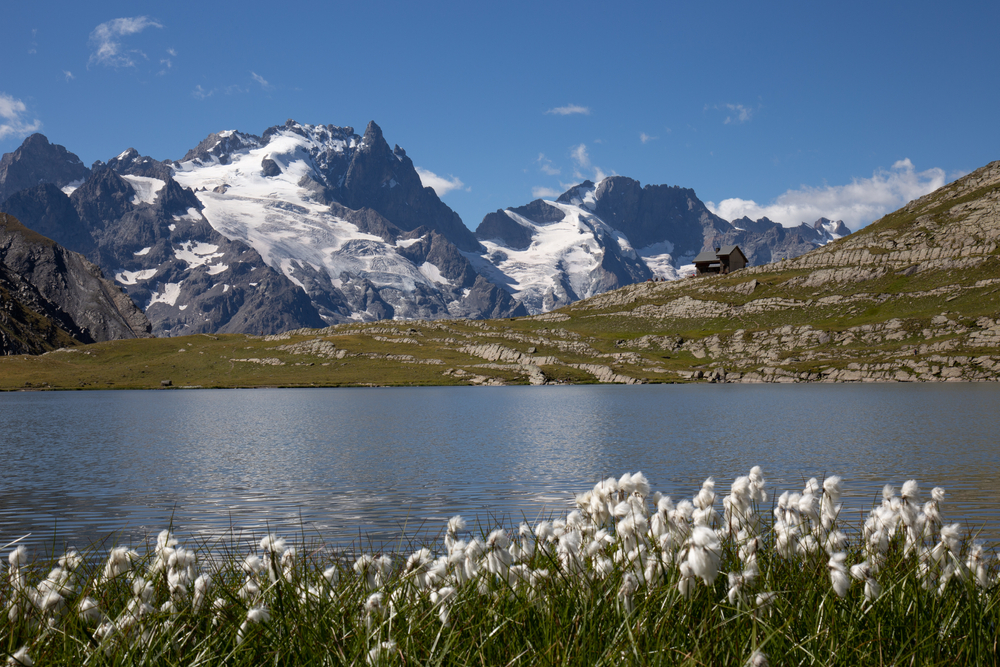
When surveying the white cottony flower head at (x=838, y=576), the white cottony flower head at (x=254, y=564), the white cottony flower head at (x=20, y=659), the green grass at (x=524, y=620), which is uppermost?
the white cottony flower head at (x=838, y=576)

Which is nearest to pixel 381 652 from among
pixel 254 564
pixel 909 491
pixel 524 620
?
pixel 524 620

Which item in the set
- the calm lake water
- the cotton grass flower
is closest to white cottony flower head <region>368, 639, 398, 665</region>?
the cotton grass flower

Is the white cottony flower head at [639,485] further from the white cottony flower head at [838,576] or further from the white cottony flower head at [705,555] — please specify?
the white cottony flower head at [705,555]

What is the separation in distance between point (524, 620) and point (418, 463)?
108 feet

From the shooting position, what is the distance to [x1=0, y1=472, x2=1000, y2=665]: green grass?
676 cm

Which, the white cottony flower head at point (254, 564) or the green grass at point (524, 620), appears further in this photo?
the white cottony flower head at point (254, 564)

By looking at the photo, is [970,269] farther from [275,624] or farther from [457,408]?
[275,624]

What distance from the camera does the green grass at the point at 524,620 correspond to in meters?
6.76

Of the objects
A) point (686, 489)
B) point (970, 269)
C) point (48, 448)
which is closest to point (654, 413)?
point (686, 489)

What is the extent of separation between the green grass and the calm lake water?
2.50m

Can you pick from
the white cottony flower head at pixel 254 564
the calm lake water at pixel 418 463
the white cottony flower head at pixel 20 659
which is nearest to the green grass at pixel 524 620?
the white cottony flower head at pixel 254 564

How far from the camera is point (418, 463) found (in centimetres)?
3984

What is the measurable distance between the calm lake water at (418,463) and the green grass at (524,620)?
2.50m

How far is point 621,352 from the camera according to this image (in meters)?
189
